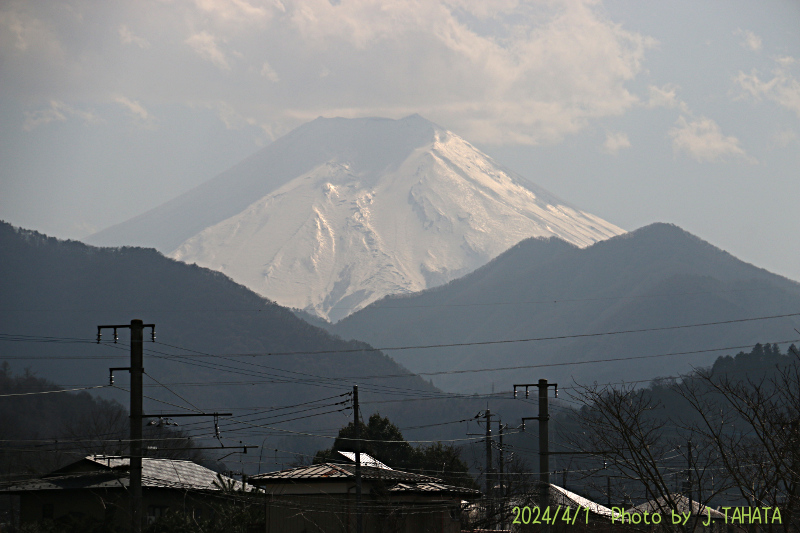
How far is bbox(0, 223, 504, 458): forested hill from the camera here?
150m

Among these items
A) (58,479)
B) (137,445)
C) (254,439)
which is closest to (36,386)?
(254,439)

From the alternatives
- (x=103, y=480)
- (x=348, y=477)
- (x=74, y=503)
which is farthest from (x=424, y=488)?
(x=74, y=503)

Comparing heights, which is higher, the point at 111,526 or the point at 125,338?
the point at 125,338

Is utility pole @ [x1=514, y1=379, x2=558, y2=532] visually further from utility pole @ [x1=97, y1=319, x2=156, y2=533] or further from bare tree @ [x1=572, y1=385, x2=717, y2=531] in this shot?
utility pole @ [x1=97, y1=319, x2=156, y2=533]

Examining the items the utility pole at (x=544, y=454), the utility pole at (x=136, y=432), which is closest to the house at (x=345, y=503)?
the utility pole at (x=544, y=454)

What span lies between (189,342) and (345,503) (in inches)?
6012

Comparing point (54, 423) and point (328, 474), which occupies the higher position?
point (328, 474)

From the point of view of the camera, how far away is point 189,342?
172750 mm

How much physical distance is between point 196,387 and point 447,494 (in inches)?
5415

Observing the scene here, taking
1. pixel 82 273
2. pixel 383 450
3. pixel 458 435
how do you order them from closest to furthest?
Result: pixel 383 450 < pixel 458 435 < pixel 82 273

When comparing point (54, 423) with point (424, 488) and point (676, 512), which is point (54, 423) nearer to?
point (424, 488)

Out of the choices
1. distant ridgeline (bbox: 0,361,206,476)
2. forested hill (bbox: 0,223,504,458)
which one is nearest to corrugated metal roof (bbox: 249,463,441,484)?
distant ridgeline (bbox: 0,361,206,476)

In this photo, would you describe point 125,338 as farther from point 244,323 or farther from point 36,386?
point 36,386

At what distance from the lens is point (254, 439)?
13925 centimetres
